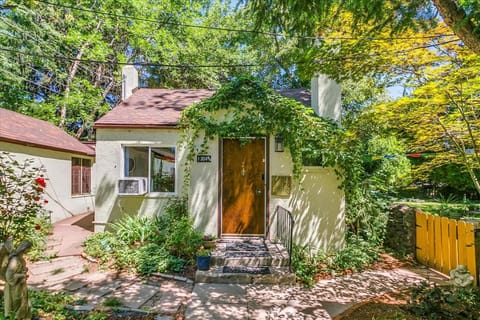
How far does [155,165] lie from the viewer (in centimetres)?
725

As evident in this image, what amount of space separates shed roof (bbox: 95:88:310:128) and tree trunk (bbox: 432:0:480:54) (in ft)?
17.8

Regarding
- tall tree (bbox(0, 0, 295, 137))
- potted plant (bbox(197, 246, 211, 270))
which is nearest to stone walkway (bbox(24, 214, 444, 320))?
potted plant (bbox(197, 246, 211, 270))

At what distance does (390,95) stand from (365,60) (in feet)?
42.0

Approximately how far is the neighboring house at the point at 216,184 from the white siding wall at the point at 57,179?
3.08 m

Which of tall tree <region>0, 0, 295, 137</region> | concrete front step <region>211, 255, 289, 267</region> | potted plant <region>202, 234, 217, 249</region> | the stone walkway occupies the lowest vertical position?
the stone walkway

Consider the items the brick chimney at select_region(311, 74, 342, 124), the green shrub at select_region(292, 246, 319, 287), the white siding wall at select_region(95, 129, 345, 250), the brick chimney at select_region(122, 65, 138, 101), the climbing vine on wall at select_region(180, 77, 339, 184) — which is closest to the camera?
the green shrub at select_region(292, 246, 319, 287)

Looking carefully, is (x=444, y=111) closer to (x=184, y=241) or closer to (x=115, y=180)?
(x=184, y=241)

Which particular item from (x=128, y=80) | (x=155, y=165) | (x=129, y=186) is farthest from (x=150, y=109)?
(x=129, y=186)

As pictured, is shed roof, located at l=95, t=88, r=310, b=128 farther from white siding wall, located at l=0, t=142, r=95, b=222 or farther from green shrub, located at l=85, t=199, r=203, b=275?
white siding wall, located at l=0, t=142, r=95, b=222

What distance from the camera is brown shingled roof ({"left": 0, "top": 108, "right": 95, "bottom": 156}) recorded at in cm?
783

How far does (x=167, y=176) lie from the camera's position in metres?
7.34

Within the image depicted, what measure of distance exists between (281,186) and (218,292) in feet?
9.28

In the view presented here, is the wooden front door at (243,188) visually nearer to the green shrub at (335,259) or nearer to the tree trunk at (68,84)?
the green shrub at (335,259)

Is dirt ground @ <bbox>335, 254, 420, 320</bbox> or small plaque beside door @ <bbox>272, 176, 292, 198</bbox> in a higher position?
small plaque beside door @ <bbox>272, 176, 292, 198</bbox>
